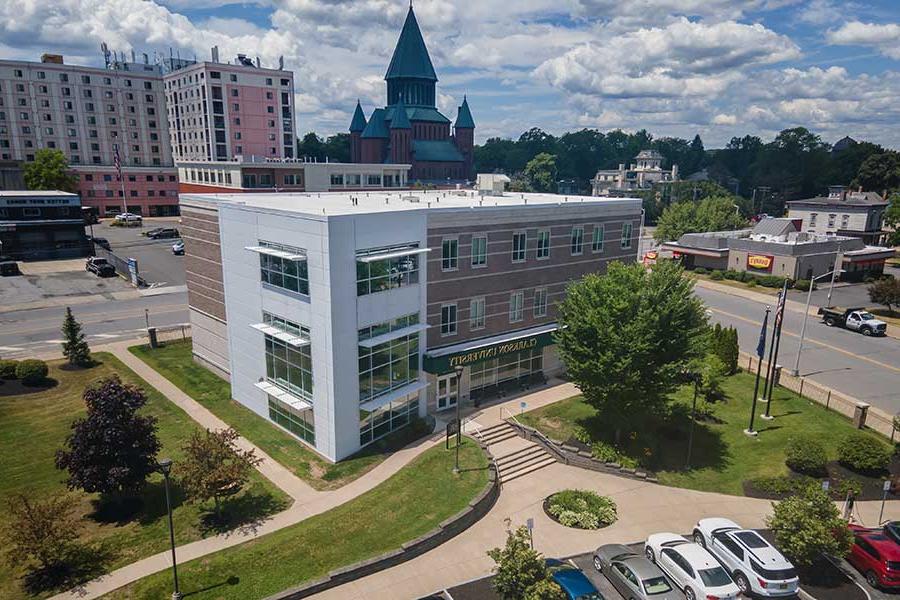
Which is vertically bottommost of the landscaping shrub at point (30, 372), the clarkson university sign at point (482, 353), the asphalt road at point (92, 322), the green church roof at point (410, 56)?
the asphalt road at point (92, 322)

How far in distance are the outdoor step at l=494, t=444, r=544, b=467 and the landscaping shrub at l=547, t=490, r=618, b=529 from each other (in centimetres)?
315

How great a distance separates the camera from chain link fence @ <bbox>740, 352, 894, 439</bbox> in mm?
31489

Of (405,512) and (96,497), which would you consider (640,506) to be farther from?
(96,497)

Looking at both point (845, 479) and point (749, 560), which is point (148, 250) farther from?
point (845, 479)

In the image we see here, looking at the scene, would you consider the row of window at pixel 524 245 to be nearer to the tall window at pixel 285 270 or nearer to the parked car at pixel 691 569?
the tall window at pixel 285 270

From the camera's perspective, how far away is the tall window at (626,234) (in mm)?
39719

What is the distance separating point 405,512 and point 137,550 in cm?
992

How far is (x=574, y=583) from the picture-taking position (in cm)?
1848

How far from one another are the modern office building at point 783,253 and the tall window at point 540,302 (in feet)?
136

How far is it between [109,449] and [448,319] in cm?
1710

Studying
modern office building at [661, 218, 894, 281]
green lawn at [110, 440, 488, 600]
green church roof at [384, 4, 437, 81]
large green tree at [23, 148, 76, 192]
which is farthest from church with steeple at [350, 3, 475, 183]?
green lawn at [110, 440, 488, 600]

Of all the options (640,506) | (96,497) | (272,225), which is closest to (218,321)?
(272,225)

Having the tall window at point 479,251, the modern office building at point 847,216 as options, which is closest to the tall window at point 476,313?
the tall window at point 479,251

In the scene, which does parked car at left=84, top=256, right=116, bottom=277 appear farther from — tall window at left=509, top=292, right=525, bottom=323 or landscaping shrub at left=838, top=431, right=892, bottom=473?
landscaping shrub at left=838, top=431, right=892, bottom=473
